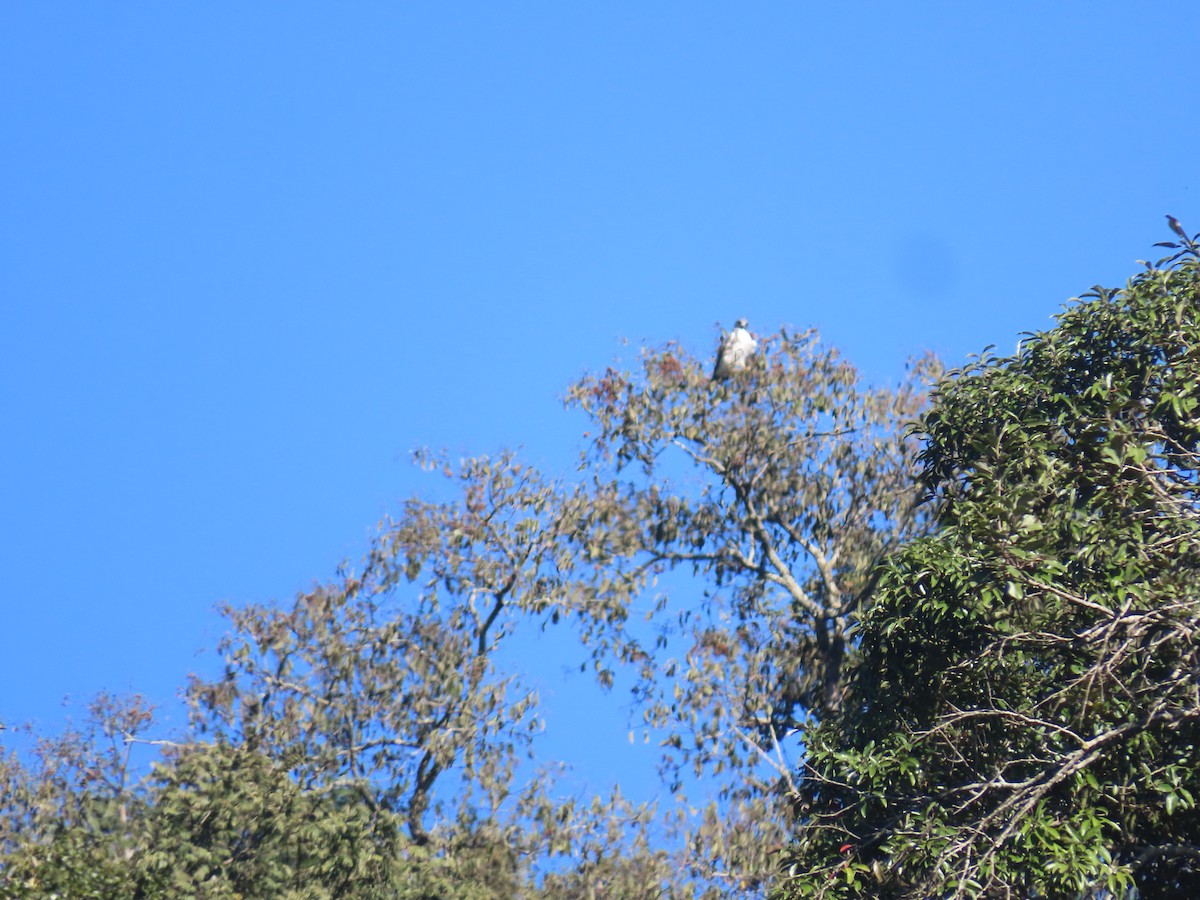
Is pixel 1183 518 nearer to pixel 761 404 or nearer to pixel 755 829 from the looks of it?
pixel 755 829

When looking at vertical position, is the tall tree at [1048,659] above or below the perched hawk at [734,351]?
below

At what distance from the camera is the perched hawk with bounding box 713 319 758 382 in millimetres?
17703

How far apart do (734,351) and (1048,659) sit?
364 inches

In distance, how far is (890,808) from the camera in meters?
8.84

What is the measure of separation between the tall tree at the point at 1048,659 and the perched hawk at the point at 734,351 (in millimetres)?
7600

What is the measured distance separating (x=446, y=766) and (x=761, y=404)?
5378 millimetres

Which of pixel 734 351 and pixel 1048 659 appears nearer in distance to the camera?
pixel 1048 659

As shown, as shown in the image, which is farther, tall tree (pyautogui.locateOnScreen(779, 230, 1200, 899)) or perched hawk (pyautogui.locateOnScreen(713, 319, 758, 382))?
perched hawk (pyautogui.locateOnScreen(713, 319, 758, 382))

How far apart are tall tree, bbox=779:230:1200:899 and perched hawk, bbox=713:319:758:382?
7600 mm

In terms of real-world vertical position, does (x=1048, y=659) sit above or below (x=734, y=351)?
below

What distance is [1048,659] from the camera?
8.86m

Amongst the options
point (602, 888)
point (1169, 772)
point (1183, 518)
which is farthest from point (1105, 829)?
point (602, 888)

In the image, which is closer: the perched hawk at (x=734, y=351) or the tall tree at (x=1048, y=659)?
the tall tree at (x=1048, y=659)

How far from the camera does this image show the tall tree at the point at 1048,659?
7.83 meters
